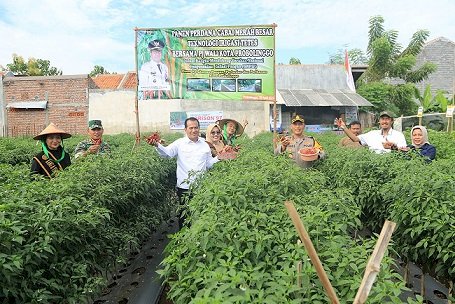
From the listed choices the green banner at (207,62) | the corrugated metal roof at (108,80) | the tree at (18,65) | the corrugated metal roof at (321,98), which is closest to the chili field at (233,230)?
the green banner at (207,62)

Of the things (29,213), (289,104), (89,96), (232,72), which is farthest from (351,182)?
(89,96)

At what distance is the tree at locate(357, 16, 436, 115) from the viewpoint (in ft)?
78.9

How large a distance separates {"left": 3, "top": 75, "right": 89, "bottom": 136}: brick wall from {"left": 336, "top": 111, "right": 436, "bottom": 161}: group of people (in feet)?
59.9

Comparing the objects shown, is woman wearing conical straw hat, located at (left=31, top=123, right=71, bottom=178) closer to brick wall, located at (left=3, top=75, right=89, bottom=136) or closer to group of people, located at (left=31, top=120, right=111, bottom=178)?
group of people, located at (left=31, top=120, right=111, bottom=178)

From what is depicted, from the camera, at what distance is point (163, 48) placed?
306 inches

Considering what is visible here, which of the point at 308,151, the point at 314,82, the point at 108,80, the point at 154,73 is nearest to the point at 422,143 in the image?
the point at 308,151

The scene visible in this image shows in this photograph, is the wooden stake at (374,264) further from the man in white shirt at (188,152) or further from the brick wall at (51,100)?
the brick wall at (51,100)

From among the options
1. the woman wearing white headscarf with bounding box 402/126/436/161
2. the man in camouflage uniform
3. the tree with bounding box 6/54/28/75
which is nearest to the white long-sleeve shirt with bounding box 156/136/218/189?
the man in camouflage uniform

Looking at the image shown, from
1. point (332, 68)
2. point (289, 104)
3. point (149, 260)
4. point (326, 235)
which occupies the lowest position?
point (149, 260)

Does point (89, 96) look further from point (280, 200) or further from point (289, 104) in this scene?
point (280, 200)

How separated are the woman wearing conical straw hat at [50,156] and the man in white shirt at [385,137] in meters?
4.04

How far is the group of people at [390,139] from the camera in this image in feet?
20.2

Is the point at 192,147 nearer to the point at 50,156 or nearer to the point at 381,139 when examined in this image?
the point at 50,156

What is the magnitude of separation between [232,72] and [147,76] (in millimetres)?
1578
